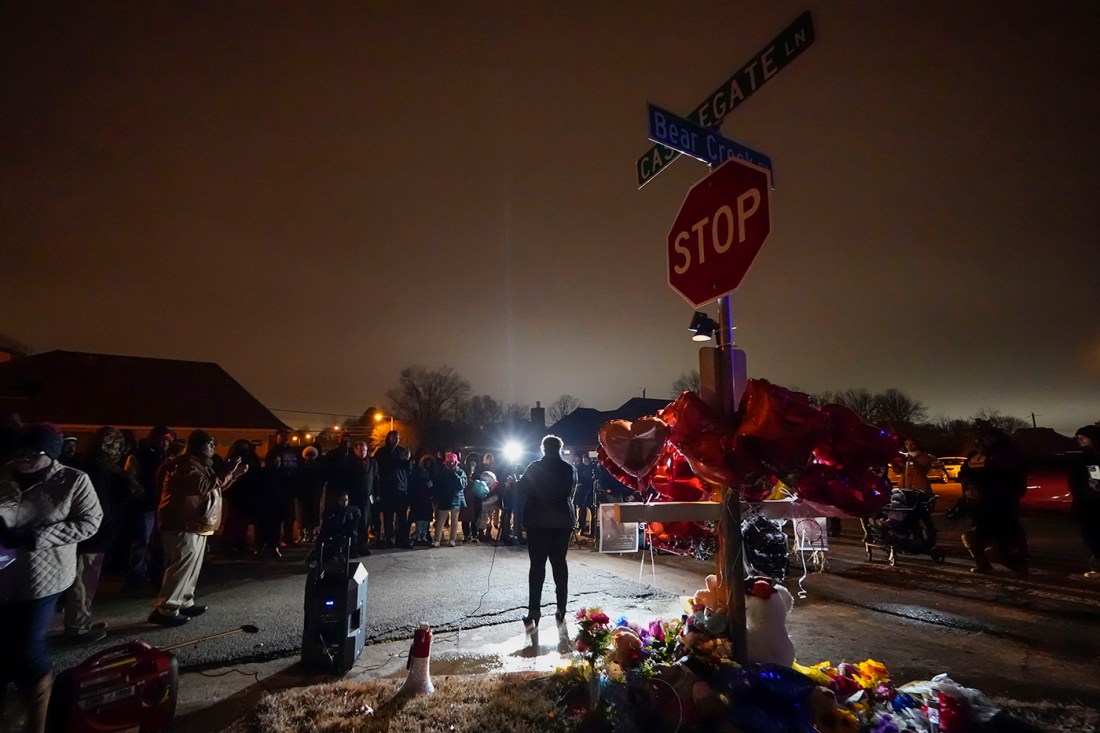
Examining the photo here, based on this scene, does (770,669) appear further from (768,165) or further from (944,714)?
(768,165)

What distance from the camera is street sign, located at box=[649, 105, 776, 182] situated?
3410 mm

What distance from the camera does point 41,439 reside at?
12.0 feet

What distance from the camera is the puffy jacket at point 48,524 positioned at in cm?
323

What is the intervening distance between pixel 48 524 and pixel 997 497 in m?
10.7

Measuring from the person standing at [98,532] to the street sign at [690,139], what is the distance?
5.71 metres

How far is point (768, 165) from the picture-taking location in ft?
12.7

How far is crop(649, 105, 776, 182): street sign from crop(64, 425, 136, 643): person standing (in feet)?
18.7

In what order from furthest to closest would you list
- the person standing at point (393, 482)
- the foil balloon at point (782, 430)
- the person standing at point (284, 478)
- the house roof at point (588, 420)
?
the house roof at point (588, 420), the person standing at point (393, 482), the person standing at point (284, 478), the foil balloon at point (782, 430)

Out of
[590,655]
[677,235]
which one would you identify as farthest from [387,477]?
[677,235]

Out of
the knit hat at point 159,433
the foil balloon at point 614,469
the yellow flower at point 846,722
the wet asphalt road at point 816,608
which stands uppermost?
the knit hat at point 159,433

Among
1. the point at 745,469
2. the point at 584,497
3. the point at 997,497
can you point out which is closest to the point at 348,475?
the point at 584,497

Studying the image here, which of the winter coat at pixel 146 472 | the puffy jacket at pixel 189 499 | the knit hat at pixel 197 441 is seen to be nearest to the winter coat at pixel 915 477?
the puffy jacket at pixel 189 499

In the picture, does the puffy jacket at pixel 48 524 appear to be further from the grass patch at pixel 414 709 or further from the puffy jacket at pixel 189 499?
the puffy jacket at pixel 189 499

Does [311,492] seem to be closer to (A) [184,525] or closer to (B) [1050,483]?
(A) [184,525]
